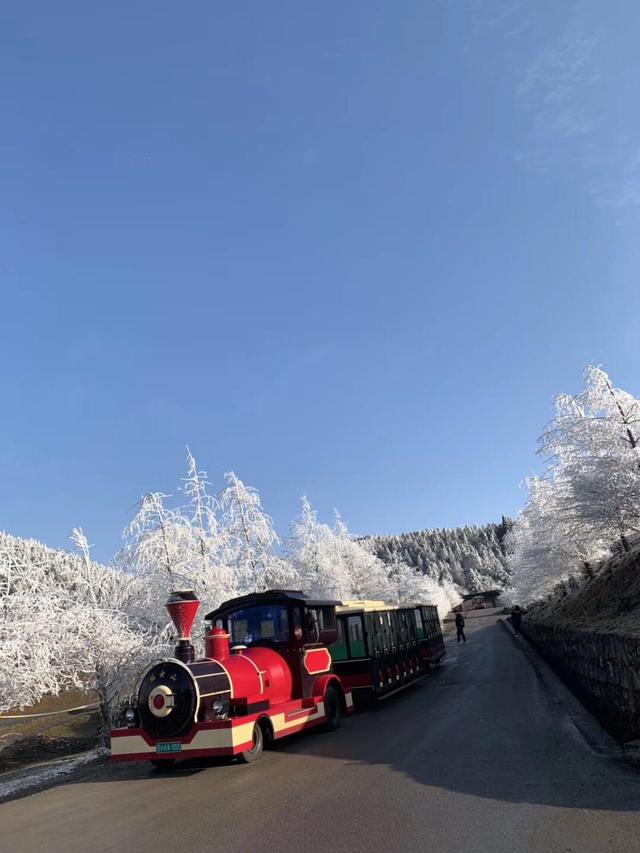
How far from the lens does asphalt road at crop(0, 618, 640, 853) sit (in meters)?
5.27

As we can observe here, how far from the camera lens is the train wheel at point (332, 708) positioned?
12.5 m

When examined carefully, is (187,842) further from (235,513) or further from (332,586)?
(332,586)

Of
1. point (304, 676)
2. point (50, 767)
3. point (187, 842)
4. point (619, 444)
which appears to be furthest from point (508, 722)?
point (619, 444)

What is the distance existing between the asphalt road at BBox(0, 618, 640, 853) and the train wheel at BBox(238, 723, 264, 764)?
204mm

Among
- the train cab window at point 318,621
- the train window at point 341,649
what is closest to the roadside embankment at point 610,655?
the train cab window at point 318,621

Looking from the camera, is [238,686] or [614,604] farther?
[614,604]

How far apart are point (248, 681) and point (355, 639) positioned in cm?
752

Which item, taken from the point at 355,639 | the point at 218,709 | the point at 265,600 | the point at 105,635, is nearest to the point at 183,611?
the point at 218,709

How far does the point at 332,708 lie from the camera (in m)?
12.8

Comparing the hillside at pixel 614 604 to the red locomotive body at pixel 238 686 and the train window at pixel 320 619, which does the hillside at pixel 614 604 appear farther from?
the red locomotive body at pixel 238 686

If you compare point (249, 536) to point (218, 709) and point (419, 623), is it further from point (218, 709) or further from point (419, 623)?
point (218, 709)

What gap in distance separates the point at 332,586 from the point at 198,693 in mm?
30019

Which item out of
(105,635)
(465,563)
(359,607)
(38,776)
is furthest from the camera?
(465,563)

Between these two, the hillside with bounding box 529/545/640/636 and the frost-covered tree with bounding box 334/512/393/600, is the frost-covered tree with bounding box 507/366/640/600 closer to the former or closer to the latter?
the hillside with bounding box 529/545/640/636
